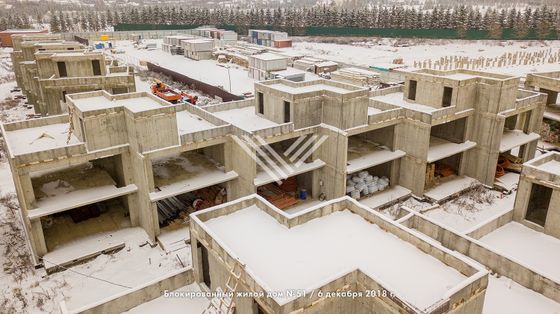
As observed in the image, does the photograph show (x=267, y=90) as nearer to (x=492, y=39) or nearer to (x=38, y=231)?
(x=38, y=231)

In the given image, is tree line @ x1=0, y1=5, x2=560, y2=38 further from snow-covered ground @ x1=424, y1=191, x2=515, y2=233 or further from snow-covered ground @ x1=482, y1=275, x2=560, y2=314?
snow-covered ground @ x1=482, y1=275, x2=560, y2=314

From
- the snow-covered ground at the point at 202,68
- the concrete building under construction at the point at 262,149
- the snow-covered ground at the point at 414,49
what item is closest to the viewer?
the concrete building under construction at the point at 262,149

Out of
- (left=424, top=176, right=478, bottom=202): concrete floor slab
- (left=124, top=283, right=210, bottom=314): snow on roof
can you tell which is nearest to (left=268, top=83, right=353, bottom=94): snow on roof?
(left=424, top=176, right=478, bottom=202): concrete floor slab

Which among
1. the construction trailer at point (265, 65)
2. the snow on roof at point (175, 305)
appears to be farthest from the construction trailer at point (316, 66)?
the snow on roof at point (175, 305)

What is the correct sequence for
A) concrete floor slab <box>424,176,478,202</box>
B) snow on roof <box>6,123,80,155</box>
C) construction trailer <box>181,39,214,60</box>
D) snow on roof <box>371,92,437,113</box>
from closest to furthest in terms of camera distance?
snow on roof <box>6,123,80,155</box> → concrete floor slab <box>424,176,478,202</box> → snow on roof <box>371,92,437,113</box> → construction trailer <box>181,39,214,60</box>

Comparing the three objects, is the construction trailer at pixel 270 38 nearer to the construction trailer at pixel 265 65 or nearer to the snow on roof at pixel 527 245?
the construction trailer at pixel 265 65

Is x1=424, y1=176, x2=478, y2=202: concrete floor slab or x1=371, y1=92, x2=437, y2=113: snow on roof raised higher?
x1=371, y1=92, x2=437, y2=113: snow on roof
